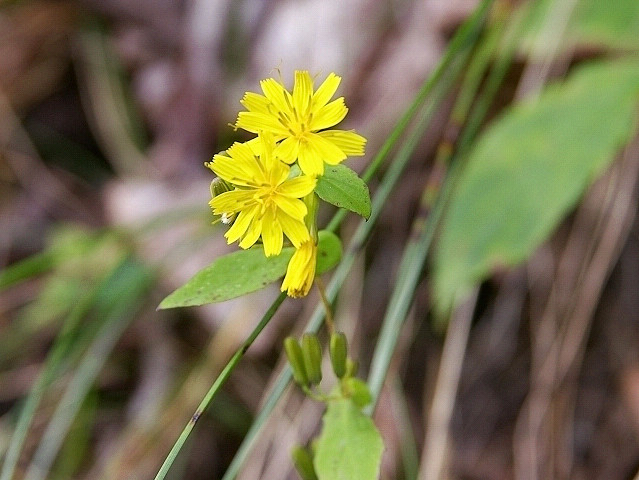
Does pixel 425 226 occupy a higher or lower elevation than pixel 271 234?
lower

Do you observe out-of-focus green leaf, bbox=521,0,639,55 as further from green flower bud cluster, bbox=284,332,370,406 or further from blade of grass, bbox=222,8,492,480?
green flower bud cluster, bbox=284,332,370,406

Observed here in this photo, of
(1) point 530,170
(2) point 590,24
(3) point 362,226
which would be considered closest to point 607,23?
(2) point 590,24

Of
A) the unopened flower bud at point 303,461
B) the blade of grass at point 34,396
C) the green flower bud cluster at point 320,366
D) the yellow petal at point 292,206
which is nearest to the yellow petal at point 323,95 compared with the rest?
the yellow petal at point 292,206

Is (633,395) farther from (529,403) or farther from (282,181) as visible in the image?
(282,181)

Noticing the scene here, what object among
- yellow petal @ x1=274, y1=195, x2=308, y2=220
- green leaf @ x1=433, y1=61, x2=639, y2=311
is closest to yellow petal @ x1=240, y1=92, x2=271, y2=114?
yellow petal @ x1=274, y1=195, x2=308, y2=220

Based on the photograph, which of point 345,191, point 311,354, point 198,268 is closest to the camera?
point 345,191

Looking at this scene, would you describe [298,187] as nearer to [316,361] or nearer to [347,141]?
[347,141]

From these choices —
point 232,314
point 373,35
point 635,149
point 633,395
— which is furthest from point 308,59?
point 633,395
